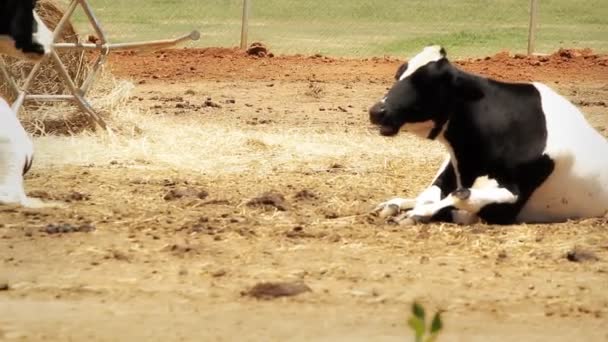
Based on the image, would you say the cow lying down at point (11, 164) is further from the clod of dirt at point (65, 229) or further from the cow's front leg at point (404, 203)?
the cow's front leg at point (404, 203)

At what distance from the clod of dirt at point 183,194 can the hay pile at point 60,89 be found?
389 centimetres

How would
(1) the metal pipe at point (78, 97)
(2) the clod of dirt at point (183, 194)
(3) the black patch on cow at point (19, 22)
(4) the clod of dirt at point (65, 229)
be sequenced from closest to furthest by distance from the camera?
1. (4) the clod of dirt at point (65, 229)
2. (3) the black patch on cow at point (19, 22)
3. (2) the clod of dirt at point (183, 194)
4. (1) the metal pipe at point (78, 97)

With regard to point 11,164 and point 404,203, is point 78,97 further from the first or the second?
point 404,203

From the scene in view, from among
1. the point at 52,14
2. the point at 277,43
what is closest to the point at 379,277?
the point at 52,14

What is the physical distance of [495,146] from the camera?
29.2ft

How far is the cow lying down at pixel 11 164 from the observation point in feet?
30.6

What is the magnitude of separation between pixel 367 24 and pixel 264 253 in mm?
26487

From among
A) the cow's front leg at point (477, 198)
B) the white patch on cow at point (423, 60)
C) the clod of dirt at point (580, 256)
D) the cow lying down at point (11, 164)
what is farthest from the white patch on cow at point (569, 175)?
the cow lying down at point (11, 164)

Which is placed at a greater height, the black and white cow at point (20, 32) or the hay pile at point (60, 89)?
the black and white cow at point (20, 32)

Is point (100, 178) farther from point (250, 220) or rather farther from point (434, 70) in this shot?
point (434, 70)

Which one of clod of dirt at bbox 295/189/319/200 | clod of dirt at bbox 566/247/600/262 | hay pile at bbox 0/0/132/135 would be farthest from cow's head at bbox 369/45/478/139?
hay pile at bbox 0/0/132/135

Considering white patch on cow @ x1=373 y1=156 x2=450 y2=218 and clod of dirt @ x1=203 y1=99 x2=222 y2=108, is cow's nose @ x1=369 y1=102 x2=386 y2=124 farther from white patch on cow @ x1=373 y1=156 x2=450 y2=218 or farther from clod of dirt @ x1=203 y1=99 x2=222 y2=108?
clod of dirt @ x1=203 y1=99 x2=222 y2=108

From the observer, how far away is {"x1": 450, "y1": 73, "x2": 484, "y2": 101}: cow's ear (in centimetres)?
904

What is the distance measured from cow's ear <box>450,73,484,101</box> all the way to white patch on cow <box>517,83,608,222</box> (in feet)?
1.50
